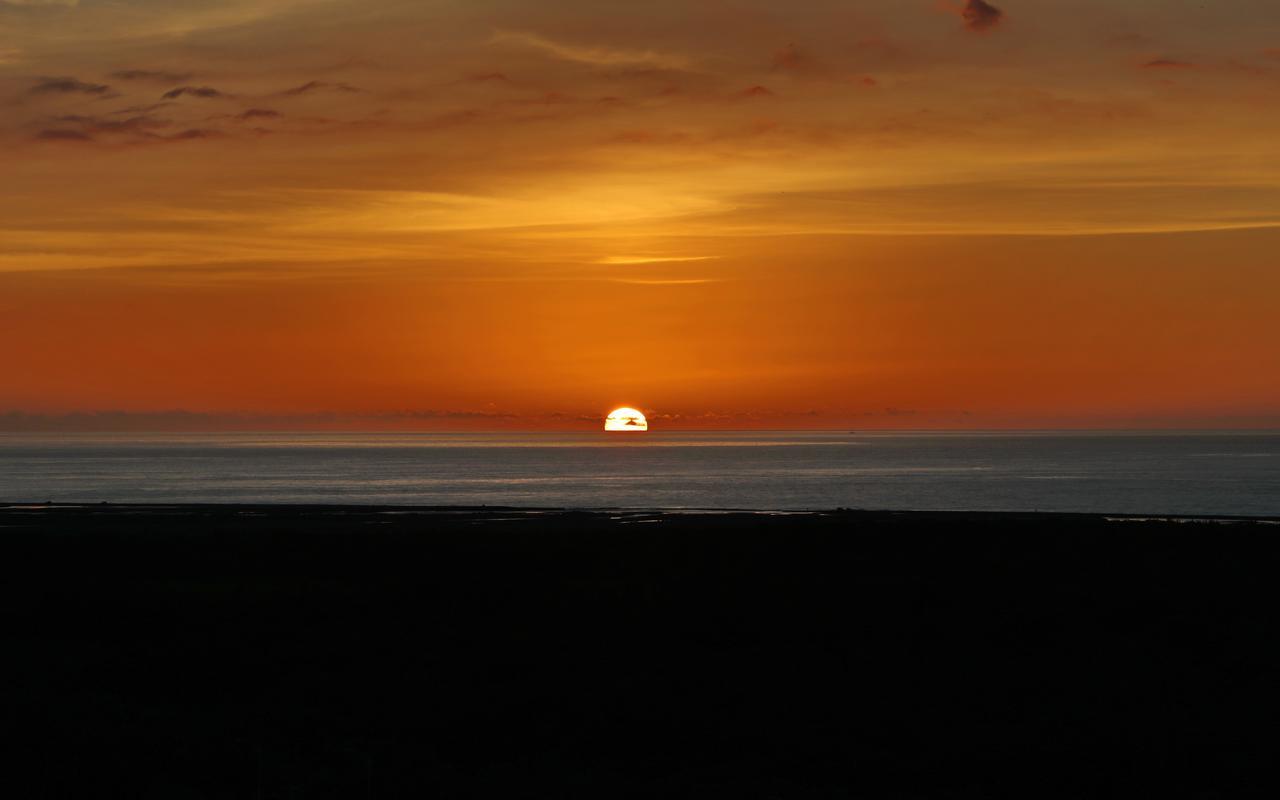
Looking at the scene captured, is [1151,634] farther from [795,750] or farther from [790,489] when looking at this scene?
[790,489]

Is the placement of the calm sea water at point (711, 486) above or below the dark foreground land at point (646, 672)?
above

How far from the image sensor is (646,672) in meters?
23.0

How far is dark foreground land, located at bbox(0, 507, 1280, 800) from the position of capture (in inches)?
641

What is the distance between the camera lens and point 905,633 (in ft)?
88.3

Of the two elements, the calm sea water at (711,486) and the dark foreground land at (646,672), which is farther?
A: the calm sea water at (711,486)

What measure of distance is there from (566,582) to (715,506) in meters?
54.4

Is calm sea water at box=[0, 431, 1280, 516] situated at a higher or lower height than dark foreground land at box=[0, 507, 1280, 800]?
higher

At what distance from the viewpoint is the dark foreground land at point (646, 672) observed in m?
16.3

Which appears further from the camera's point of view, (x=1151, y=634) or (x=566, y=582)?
(x=566, y=582)

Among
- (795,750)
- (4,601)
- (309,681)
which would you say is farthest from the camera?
(4,601)

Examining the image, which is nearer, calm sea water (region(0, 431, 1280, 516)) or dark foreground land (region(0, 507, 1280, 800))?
dark foreground land (region(0, 507, 1280, 800))

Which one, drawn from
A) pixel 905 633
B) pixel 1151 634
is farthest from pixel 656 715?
pixel 1151 634

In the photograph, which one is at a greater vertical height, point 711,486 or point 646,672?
point 711,486

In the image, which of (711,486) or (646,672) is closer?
(646,672)
